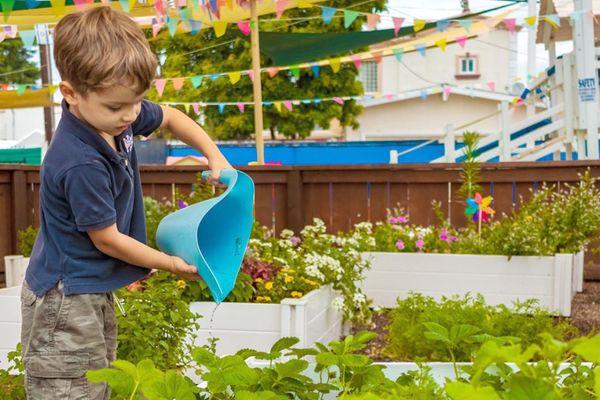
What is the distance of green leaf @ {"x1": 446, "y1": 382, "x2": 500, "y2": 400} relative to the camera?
0.81m

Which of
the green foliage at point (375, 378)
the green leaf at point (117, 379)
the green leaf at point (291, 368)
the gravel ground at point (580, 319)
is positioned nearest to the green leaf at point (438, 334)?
the green foliage at point (375, 378)

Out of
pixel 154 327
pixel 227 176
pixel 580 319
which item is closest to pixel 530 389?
pixel 227 176

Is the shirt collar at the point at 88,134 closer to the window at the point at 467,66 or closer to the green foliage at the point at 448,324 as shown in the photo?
the green foliage at the point at 448,324

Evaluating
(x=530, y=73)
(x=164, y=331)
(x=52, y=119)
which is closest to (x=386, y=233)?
(x=164, y=331)

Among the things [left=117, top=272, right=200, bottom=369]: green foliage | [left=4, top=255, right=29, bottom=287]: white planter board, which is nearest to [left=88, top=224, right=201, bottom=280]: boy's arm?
[left=117, top=272, right=200, bottom=369]: green foliage

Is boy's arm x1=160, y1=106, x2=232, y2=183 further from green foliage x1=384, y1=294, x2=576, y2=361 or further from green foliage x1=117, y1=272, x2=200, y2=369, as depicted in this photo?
green foliage x1=384, y1=294, x2=576, y2=361

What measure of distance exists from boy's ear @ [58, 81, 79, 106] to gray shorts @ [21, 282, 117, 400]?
17.1 inches

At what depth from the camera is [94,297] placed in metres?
1.78

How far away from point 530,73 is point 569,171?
Answer: 6.15 metres

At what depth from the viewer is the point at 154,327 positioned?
2641 millimetres

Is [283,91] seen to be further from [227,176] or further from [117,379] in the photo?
[117,379]

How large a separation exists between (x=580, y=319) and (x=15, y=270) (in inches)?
152

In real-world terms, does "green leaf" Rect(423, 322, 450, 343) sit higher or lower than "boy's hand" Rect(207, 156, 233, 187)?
lower

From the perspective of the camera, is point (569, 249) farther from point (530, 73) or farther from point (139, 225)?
point (530, 73)
